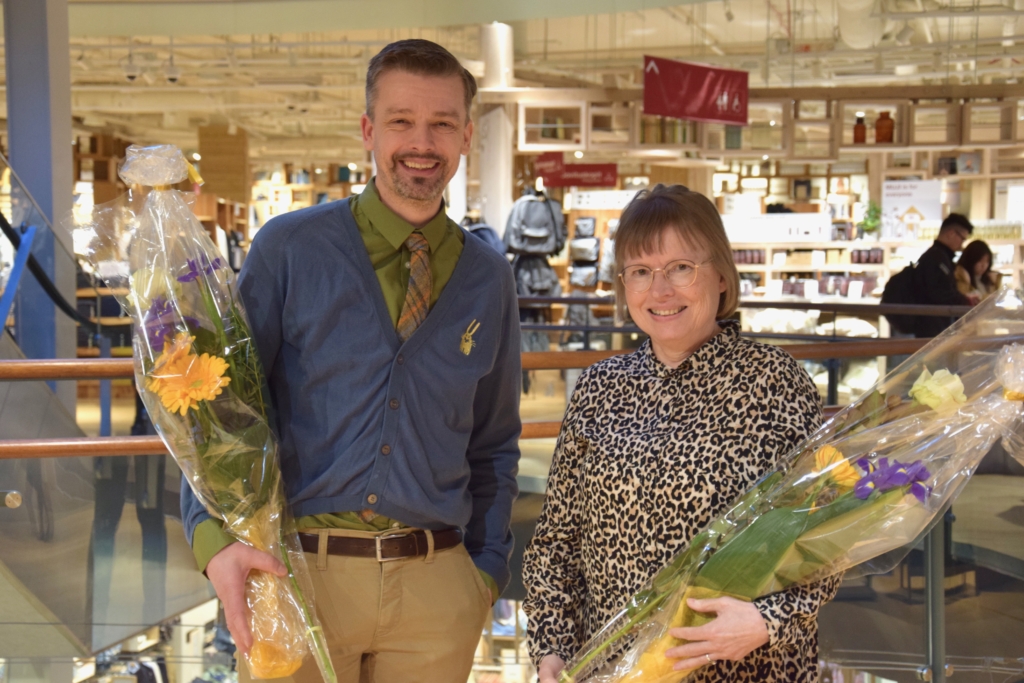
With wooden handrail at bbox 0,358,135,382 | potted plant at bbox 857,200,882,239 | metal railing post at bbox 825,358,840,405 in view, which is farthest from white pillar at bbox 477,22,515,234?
wooden handrail at bbox 0,358,135,382

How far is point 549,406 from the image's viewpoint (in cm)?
512

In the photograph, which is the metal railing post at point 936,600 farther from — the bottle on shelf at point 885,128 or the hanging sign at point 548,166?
the hanging sign at point 548,166

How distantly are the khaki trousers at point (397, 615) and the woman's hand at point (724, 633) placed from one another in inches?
20.0

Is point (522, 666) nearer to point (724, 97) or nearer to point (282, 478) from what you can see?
point (282, 478)

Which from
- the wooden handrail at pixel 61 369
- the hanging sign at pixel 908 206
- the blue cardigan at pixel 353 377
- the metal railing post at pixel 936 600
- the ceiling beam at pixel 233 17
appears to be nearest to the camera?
the blue cardigan at pixel 353 377

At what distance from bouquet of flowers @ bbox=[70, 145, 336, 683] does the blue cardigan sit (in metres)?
0.09

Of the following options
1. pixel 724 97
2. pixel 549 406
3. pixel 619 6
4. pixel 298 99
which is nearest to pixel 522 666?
pixel 549 406

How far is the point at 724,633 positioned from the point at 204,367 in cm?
89

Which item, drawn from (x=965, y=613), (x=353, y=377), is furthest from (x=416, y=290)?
(x=965, y=613)

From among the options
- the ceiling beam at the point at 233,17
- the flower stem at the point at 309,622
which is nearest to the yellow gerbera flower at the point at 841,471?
the flower stem at the point at 309,622

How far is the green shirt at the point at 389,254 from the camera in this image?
183 cm

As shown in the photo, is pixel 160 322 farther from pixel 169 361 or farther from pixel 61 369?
pixel 61 369

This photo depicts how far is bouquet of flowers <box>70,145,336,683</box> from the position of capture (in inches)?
66.9

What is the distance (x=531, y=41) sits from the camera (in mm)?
13586
